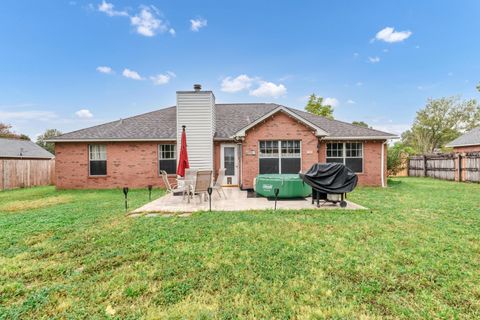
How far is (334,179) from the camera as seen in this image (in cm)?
744

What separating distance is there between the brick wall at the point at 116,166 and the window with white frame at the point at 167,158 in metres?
0.23

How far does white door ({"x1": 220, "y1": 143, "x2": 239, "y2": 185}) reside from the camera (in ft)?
43.6

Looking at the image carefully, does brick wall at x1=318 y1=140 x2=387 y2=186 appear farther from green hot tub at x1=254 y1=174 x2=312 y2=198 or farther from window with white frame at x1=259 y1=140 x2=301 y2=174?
green hot tub at x1=254 y1=174 x2=312 y2=198

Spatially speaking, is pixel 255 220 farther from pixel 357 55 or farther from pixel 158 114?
pixel 357 55

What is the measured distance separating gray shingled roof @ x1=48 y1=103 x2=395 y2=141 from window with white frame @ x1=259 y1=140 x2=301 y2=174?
1661 mm

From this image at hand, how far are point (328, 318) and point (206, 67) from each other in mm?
16768

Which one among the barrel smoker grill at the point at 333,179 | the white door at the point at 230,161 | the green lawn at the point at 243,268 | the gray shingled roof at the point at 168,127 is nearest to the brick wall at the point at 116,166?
the gray shingled roof at the point at 168,127

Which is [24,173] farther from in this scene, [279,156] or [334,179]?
[334,179]

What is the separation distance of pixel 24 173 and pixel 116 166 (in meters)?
8.59

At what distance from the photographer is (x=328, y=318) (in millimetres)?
2416

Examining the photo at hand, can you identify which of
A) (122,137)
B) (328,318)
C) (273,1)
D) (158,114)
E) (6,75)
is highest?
(273,1)

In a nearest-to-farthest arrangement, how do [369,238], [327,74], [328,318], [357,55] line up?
[328,318], [369,238], [357,55], [327,74]

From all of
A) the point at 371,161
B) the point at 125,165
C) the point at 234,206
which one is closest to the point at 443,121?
the point at 371,161

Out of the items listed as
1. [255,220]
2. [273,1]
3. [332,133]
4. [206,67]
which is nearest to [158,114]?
[206,67]
